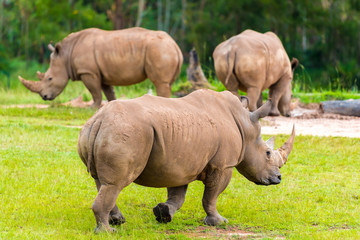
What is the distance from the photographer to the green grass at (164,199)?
5359 mm

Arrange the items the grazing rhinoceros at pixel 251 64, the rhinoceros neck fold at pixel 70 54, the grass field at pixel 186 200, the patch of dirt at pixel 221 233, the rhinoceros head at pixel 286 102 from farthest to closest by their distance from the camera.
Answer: the rhinoceros neck fold at pixel 70 54
the rhinoceros head at pixel 286 102
the grazing rhinoceros at pixel 251 64
the grass field at pixel 186 200
the patch of dirt at pixel 221 233

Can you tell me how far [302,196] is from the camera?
678 centimetres

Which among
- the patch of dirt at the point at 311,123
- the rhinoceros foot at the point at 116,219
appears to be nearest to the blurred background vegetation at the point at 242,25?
the patch of dirt at the point at 311,123

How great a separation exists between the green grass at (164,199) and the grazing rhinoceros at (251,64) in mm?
2107

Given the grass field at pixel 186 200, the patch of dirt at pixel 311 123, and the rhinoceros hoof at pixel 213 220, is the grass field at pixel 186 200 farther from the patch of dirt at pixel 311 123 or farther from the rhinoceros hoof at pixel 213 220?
the patch of dirt at pixel 311 123

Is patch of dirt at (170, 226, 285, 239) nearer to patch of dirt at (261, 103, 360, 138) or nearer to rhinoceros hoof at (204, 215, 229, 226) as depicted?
rhinoceros hoof at (204, 215, 229, 226)

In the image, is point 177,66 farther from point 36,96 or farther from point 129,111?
point 129,111

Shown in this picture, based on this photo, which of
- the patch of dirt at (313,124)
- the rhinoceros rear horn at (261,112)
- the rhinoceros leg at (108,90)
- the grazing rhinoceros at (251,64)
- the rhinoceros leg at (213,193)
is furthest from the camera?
the rhinoceros leg at (108,90)

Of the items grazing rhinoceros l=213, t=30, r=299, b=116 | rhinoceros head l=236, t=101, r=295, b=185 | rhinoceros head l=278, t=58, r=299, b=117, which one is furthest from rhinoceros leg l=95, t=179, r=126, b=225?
rhinoceros head l=278, t=58, r=299, b=117

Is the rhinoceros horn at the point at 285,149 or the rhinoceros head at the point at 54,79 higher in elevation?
the rhinoceros horn at the point at 285,149

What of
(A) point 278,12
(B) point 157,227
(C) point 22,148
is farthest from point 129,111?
(A) point 278,12

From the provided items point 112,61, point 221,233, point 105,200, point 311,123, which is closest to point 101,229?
point 105,200

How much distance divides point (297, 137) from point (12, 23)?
25.5m

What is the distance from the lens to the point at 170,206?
5.49 m
